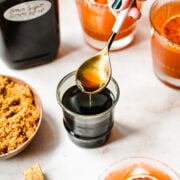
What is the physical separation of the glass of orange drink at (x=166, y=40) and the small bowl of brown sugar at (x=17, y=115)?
235 millimetres

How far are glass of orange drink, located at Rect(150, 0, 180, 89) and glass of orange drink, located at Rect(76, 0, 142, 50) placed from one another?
2.1 inches

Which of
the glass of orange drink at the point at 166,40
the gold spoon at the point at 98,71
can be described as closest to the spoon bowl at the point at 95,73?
the gold spoon at the point at 98,71

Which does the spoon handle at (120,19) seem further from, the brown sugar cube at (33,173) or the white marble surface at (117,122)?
the brown sugar cube at (33,173)

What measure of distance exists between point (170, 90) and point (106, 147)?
179 mm

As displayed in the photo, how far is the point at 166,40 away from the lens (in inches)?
32.6

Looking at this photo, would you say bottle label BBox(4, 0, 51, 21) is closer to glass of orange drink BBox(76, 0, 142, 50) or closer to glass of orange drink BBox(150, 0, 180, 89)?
glass of orange drink BBox(76, 0, 142, 50)

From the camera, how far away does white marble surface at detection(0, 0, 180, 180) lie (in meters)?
0.79

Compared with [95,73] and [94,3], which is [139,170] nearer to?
[95,73]

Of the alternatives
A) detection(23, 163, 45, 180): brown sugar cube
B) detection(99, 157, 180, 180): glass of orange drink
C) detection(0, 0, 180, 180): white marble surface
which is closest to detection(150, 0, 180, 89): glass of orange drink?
detection(0, 0, 180, 180): white marble surface

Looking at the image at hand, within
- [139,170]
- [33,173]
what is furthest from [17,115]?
[139,170]

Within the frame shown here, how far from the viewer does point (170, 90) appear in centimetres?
90

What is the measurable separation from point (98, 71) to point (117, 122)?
0.35 feet

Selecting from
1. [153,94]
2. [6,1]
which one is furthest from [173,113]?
[6,1]

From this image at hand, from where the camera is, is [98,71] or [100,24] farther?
[100,24]
